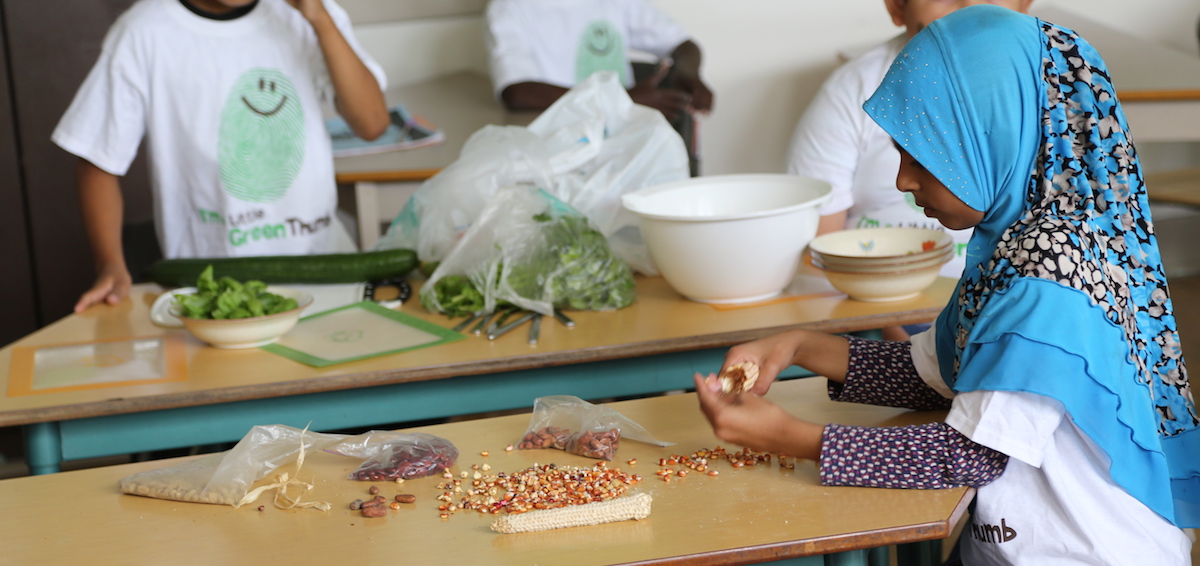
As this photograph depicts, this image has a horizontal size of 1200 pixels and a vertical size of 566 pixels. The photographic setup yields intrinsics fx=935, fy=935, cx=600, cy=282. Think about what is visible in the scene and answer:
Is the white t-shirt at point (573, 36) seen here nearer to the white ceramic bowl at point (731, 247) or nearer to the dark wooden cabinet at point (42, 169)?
the dark wooden cabinet at point (42, 169)

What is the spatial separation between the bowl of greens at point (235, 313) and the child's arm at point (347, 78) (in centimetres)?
80

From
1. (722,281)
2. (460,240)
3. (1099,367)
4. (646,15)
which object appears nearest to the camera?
(1099,367)

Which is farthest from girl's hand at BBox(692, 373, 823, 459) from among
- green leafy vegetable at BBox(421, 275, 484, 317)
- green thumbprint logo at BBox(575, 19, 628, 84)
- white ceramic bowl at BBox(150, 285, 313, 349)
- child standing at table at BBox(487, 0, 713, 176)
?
green thumbprint logo at BBox(575, 19, 628, 84)

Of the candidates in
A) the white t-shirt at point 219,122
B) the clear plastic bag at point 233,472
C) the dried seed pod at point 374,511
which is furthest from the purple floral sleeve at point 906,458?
the white t-shirt at point 219,122

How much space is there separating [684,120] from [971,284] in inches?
96.0

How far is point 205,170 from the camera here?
2459 mm

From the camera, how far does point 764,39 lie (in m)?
4.69

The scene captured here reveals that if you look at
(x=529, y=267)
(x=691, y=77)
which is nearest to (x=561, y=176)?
(x=529, y=267)

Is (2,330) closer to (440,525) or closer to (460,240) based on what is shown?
(460,240)

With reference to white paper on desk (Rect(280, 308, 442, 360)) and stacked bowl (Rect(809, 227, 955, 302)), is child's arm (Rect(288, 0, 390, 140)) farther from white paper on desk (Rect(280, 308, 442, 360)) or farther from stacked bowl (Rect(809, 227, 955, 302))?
stacked bowl (Rect(809, 227, 955, 302))

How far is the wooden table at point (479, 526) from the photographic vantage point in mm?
1045

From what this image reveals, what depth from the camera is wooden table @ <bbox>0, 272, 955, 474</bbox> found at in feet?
5.24

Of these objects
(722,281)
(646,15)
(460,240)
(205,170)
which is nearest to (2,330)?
(205,170)

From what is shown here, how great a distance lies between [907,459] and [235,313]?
1.27 m
